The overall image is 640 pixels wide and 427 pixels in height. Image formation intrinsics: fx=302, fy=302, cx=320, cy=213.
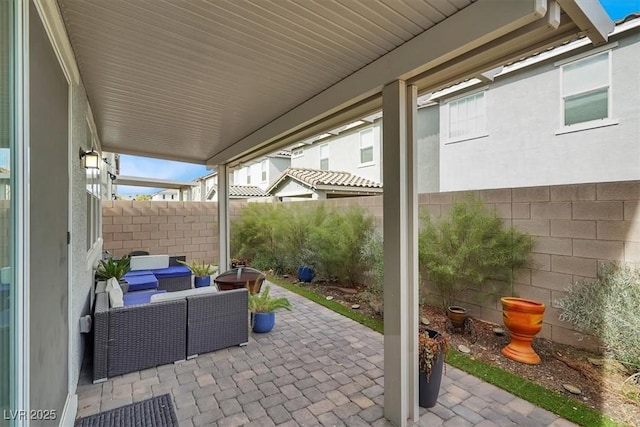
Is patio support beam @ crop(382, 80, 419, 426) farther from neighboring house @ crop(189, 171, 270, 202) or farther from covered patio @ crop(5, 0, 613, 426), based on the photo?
neighboring house @ crop(189, 171, 270, 202)

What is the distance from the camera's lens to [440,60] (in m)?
2.37

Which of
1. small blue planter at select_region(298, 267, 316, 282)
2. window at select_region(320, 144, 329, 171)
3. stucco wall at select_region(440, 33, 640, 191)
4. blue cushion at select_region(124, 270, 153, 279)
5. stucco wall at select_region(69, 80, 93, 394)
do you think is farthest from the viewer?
window at select_region(320, 144, 329, 171)

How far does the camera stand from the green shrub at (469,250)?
14.3 feet

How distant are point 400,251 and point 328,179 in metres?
8.67

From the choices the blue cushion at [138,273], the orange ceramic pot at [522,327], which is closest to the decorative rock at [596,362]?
the orange ceramic pot at [522,327]

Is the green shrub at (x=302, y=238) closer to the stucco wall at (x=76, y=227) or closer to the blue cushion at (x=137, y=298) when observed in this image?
the blue cushion at (x=137, y=298)

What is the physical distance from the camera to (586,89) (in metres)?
6.27

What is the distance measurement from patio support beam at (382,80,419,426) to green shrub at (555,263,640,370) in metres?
2.28

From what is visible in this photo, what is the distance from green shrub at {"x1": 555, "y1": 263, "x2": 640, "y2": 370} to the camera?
312 cm

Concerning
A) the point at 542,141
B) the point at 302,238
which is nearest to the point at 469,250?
the point at 542,141

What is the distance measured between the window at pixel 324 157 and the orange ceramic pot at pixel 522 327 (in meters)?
10.6

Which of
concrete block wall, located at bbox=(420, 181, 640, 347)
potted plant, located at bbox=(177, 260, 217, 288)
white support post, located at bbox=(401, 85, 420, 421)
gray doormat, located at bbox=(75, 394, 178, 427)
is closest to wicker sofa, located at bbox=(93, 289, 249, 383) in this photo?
gray doormat, located at bbox=(75, 394, 178, 427)

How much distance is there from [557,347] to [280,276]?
263 inches
